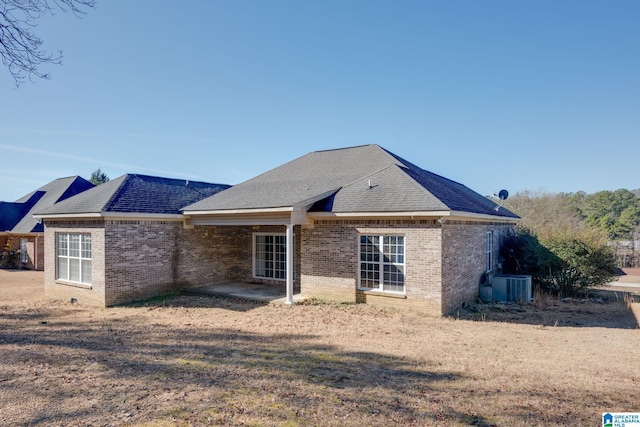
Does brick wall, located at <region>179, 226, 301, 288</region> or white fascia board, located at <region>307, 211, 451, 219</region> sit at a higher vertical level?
white fascia board, located at <region>307, 211, 451, 219</region>

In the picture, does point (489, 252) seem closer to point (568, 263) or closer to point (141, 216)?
point (568, 263)

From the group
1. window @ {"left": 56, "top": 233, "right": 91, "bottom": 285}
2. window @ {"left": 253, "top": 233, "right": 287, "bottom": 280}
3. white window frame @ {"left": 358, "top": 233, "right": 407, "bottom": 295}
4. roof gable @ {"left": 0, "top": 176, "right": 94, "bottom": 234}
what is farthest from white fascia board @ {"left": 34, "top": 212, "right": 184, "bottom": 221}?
roof gable @ {"left": 0, "top": 176, "right": 94, "bottom": 234}

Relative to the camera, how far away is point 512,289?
14.2 meters

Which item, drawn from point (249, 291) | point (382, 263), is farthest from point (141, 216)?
point (382, 263)

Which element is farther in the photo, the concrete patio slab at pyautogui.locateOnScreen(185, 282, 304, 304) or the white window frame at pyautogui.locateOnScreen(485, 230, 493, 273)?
the white window frame at pyautogui.locateOnScreen(485, 230, 493, 273)

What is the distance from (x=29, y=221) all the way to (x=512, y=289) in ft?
102

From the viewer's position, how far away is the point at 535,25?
12.9m

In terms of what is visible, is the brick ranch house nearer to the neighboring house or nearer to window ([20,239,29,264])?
the neighboring house

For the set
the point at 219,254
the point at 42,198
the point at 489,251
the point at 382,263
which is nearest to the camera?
the point at 382,263

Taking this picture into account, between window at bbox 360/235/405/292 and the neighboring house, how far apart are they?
24.4 meters

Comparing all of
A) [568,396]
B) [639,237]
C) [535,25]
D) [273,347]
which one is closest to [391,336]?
[273,347]

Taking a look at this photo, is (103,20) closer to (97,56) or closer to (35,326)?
(97,56)

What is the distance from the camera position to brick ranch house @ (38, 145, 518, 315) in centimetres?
1131

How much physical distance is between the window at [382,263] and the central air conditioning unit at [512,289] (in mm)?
5195
